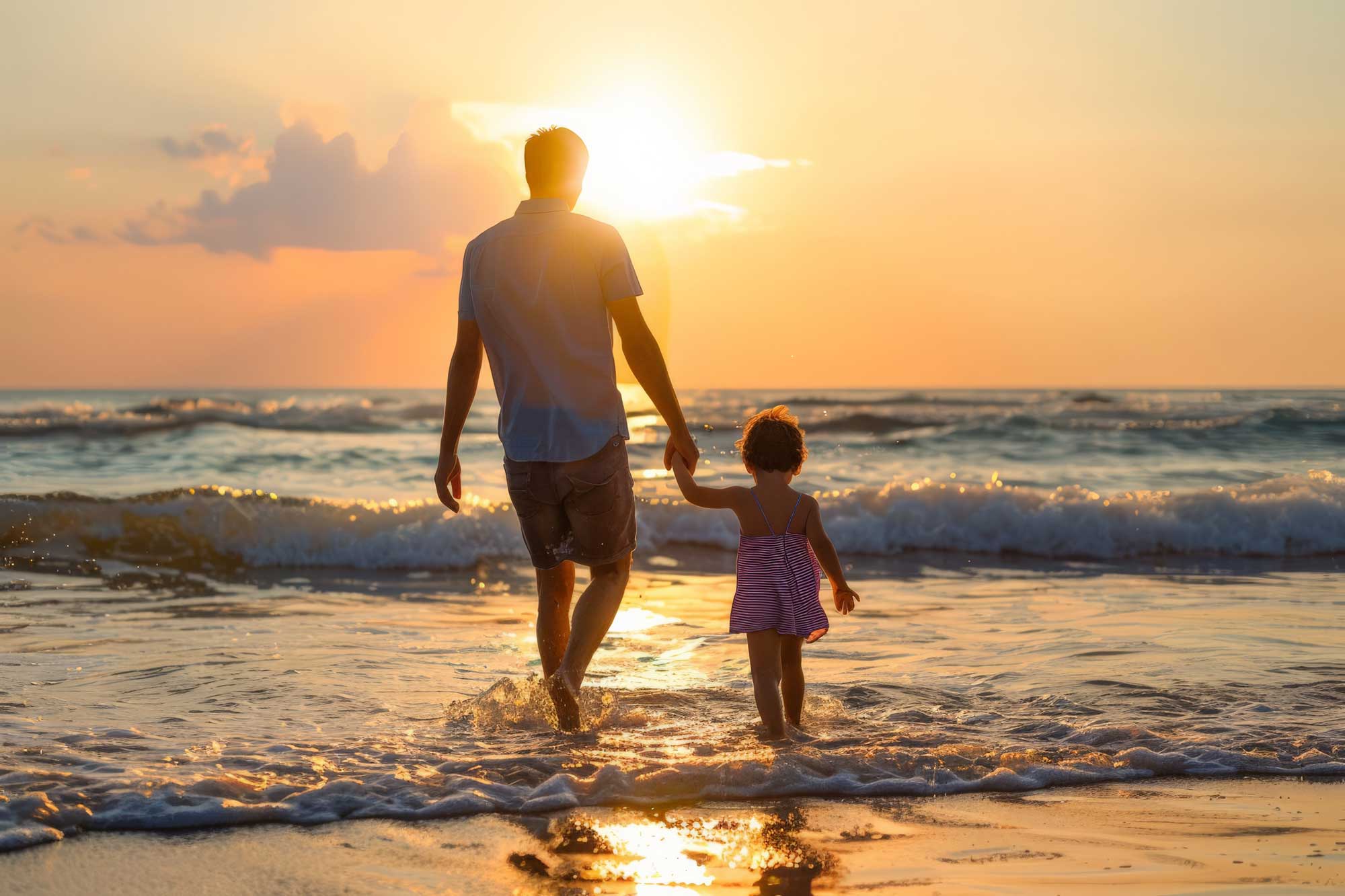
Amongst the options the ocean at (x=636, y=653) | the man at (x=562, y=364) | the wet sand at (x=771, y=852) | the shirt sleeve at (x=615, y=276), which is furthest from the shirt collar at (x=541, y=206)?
the wet sand at (x=771, y=852)

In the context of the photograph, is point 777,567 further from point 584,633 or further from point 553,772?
point 553,772

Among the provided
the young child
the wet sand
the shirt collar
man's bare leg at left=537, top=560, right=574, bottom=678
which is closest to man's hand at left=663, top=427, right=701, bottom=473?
the young child

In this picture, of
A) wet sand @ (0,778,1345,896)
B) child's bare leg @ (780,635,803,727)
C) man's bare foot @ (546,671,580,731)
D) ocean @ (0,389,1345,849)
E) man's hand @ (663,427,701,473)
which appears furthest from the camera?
child's bare leg @ (780,635,803,727)

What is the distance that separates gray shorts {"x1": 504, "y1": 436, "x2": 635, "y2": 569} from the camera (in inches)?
158

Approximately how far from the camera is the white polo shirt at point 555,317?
3.96m

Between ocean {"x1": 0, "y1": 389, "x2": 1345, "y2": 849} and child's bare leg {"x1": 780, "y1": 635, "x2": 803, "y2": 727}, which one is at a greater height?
child's bare leg {"x1": 780, "y1": 635, "x2": 803, "y2": 727}

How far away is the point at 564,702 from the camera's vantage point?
4207 mm

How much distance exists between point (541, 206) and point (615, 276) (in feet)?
1.28

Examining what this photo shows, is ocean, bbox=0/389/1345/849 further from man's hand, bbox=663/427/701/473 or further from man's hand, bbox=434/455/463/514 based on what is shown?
man's hand, bbox=663/427/701/473

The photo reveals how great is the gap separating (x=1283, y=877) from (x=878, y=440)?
22171 millimetres

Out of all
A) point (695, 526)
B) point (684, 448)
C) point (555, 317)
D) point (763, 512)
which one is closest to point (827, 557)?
point (763, 512)

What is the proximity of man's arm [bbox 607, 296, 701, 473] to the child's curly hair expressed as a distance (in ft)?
1.10

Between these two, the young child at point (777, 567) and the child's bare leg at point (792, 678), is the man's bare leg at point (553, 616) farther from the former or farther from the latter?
the child's bare leg at point (792, 678)

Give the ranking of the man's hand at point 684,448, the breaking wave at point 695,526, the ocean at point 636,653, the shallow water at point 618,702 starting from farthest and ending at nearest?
the breaking wave at point 695,526 → the man's hand at point 684,448 → the ocean at point 636,653 → the shallow water at point 618,702
